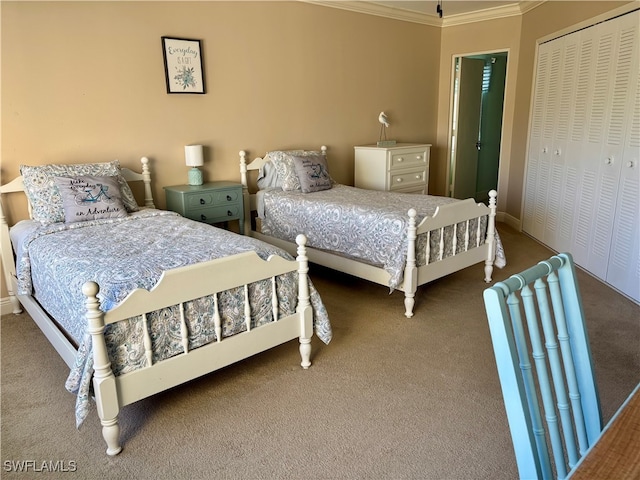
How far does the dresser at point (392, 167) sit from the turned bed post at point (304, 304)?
255cm

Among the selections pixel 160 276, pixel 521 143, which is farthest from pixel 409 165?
pixel 160 276

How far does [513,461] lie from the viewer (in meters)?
1.84

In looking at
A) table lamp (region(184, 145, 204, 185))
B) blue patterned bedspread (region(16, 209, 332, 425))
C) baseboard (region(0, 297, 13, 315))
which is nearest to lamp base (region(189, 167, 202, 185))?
table lamp (region(184, 145, 204, 185))

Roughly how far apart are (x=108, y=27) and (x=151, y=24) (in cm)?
32

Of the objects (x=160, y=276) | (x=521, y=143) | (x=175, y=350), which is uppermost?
(x=521, y=143)

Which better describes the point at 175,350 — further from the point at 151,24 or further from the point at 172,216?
the point at 151,24

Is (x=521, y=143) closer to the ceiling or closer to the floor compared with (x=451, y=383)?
closer to the ceiling

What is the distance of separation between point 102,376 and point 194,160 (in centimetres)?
226

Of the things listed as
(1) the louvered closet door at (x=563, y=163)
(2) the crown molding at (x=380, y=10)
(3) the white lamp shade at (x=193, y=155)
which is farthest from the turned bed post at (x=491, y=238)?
(2) the crown molding at (x=380, y=10)

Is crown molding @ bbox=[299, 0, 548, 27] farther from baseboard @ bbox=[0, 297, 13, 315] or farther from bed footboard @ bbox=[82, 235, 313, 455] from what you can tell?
baseboard @ bbox=[0, 297, 13, 315]

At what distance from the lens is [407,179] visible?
4.95 m

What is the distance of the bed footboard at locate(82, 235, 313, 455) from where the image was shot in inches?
71.6

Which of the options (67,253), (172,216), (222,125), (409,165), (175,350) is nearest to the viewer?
(175,350)

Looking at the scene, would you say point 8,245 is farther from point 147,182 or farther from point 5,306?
point 147,182
